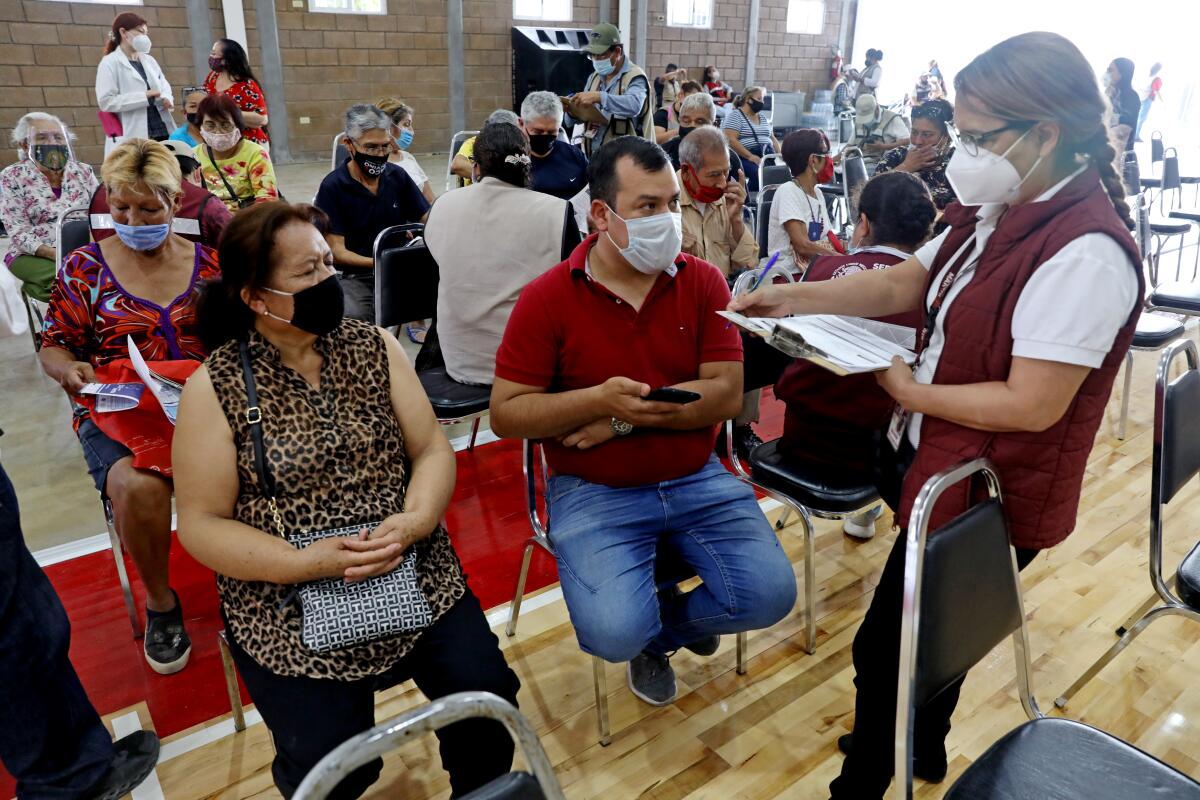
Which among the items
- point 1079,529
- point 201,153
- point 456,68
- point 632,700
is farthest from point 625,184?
point 456,68

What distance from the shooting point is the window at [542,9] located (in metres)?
11.9

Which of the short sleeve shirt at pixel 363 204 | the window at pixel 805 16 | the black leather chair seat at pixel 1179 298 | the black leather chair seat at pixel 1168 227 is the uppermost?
the window at pixel 805 16

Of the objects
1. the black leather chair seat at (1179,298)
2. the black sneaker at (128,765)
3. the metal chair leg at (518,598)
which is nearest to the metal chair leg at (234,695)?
the black sneaker at (128,765)

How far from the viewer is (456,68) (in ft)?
38.1

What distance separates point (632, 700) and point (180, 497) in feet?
3.98

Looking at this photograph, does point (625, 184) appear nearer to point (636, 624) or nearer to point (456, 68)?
point (636, 624)

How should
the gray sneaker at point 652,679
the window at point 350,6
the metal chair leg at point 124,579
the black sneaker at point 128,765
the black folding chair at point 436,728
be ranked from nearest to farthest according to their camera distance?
1. the black folding chair at point 436,728
2. the black sneaker at point 128,765
3. the gray sneaker at point 652,679
4. the metal chair leg at point 124,579
5. the window at point 350,6

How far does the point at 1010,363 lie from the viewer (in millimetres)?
1341

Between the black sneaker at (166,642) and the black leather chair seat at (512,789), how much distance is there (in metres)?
1.67

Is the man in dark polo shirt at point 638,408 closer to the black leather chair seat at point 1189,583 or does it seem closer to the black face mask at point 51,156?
the black leather chair seat at point 1189,583

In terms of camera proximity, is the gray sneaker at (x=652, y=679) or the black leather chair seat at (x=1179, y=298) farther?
the black leather chair seat at (x=1179, y=298)

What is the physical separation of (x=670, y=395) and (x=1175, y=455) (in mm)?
1122

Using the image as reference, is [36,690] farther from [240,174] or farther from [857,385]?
[240,174]

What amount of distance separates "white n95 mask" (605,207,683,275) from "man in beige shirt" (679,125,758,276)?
4.02 feet
